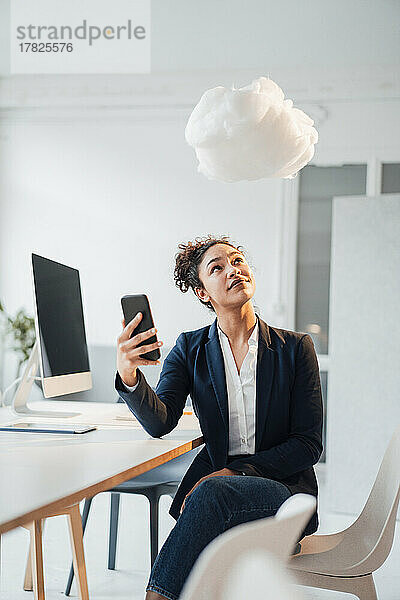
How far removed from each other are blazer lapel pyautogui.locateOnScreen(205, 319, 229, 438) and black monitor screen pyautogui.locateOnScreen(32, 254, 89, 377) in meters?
0.52

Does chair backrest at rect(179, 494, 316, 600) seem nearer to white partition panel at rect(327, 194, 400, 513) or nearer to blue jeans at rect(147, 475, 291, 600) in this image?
blue jeans at rect(147, 475, 291, 600)

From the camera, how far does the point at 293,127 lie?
74.8 inches

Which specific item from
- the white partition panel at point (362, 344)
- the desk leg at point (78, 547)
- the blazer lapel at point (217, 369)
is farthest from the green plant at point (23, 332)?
the blazer lapel at point (217, 369)

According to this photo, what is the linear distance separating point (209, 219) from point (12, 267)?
5.10 feet

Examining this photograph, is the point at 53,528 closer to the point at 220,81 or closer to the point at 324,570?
the point at 324,570

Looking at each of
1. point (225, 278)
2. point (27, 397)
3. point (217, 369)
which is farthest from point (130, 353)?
point (27, 397)

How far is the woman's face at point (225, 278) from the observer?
6.81 ft

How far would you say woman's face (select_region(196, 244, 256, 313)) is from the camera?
6.81ft

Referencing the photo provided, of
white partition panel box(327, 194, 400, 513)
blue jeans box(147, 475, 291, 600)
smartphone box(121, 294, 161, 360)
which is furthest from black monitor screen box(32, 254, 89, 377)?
white partition panel box(327, 194, 400, 513)

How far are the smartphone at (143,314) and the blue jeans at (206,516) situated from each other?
47cm

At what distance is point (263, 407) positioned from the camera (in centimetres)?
197

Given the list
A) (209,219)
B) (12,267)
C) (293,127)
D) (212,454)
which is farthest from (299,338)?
(12,267)

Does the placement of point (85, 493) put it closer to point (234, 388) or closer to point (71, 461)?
point (71, 461)

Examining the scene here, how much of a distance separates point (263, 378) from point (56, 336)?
28.5 inches
